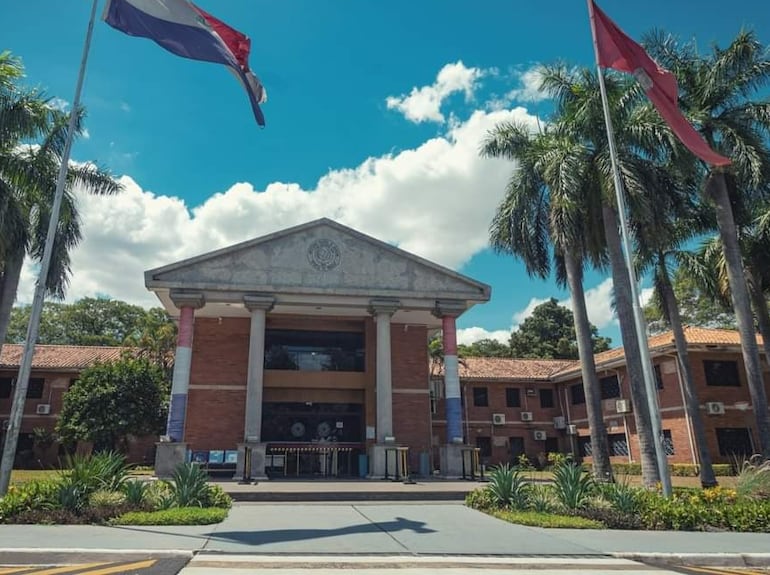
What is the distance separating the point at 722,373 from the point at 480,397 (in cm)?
1494

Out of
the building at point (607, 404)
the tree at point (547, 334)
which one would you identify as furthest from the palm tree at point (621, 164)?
the tree at point (547, 334)

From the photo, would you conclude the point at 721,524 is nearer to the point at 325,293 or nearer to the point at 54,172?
the point at 325,293

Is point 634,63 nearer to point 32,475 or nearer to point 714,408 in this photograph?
point 714,408

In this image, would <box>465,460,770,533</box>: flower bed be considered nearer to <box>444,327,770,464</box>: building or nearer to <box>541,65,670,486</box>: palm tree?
<box>541,65,670,486</box>: palm tree

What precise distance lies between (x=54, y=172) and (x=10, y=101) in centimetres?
304

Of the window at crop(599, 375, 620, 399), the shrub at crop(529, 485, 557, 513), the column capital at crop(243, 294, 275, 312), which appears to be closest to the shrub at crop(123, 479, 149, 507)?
the shrub at crop(529, 485, 557, 513)

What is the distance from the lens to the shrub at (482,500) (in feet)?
43.3

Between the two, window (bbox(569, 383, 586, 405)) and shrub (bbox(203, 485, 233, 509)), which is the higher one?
window (bbox(569, 383, 586, 405))

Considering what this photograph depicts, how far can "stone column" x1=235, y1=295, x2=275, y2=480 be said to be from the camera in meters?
21.5

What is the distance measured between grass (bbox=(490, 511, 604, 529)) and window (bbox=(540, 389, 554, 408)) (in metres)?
28.9

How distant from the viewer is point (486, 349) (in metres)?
65.3

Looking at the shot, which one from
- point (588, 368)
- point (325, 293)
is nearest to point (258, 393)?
point (325, 293)

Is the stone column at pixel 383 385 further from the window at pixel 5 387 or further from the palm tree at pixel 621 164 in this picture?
the window at pixel 5 387

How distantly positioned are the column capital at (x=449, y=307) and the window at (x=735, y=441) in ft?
47.7
